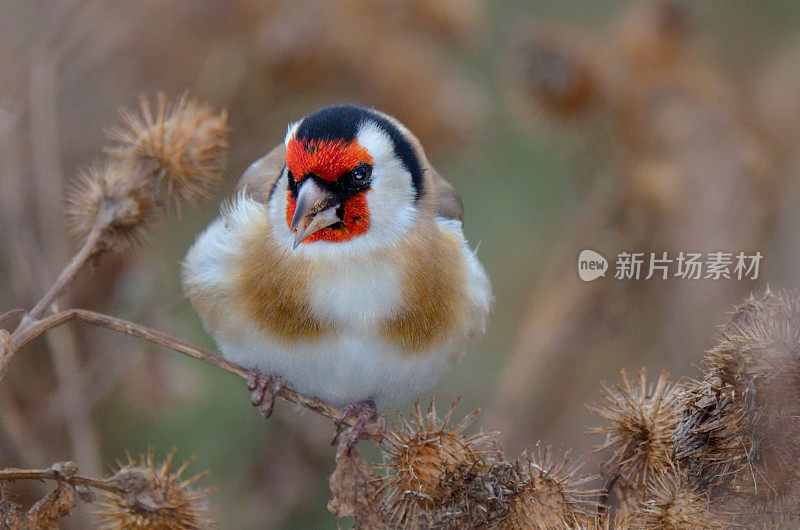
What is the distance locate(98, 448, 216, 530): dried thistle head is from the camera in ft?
6.91

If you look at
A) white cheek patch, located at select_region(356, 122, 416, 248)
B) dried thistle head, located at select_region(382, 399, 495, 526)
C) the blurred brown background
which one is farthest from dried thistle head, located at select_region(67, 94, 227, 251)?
dried thistle head, located at select_region(382, 399, 495, 526)

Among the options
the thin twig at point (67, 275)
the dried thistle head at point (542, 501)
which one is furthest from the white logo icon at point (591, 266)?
the thin twig at point (67, 275)

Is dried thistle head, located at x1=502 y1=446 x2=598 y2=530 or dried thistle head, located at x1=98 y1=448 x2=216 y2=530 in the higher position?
dried thistle head, located at x1=502 y1=446 x2=598 y2=530

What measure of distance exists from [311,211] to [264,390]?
1.98 feet

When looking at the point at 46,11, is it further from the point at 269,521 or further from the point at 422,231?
the point at 269,521

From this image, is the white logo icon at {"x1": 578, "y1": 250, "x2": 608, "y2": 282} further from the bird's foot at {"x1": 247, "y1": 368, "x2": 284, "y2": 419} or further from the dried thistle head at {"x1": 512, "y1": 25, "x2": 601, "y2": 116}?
the bird's foot at {"x1": 247, "y1": 368, "x2": 284, "y2": 419}

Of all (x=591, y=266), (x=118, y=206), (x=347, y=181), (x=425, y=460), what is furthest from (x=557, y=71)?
(x=425, y=460)

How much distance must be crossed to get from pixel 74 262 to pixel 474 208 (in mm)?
3125

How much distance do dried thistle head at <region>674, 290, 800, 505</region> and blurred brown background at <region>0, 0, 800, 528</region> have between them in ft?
4.45

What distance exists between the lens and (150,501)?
2104 mm

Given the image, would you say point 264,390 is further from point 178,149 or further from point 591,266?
point 591,266

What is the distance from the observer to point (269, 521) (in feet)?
11.5

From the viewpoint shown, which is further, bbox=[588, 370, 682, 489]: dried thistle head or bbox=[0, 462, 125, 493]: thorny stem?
bbox=[588, 370, 682, 489]: dried thistle head

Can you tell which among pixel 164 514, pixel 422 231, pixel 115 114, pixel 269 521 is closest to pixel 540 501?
pixel 164 514
